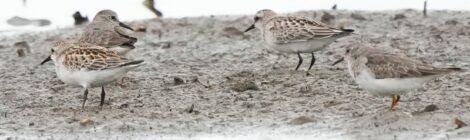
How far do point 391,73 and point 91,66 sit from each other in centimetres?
278

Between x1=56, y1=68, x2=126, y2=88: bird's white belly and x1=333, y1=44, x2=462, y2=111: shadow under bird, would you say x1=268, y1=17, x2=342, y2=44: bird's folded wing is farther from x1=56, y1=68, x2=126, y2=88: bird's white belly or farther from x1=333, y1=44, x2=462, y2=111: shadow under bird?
x1=56, y1=68, x2=126, y2=88: bird's white belly

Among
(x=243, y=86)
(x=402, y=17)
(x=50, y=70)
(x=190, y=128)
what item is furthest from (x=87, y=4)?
(x=190, y=128)

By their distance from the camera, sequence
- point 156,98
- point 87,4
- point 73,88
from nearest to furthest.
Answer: point 156,98 < point 73,88 < point 87,4

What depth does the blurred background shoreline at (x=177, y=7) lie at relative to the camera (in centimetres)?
1509

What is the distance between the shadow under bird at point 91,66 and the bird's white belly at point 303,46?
246 cm

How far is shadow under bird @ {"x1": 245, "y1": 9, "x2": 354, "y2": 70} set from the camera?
11.7 metres

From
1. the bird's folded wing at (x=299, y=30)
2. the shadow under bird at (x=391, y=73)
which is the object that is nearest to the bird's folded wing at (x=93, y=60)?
the shadow under bird at (x=391, y=73)

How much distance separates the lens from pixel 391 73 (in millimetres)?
9117

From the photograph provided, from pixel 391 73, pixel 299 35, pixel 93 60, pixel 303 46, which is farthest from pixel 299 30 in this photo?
pixel 391 73

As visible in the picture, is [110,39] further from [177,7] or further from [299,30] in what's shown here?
[177,7]

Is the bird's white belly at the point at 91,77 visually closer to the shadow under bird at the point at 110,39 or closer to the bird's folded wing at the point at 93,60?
the bird's folded wing at the point at 93,60

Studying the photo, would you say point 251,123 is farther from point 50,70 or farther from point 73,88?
point 50,70

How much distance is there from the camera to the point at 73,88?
11336 millimetres

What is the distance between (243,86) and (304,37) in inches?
53.0
